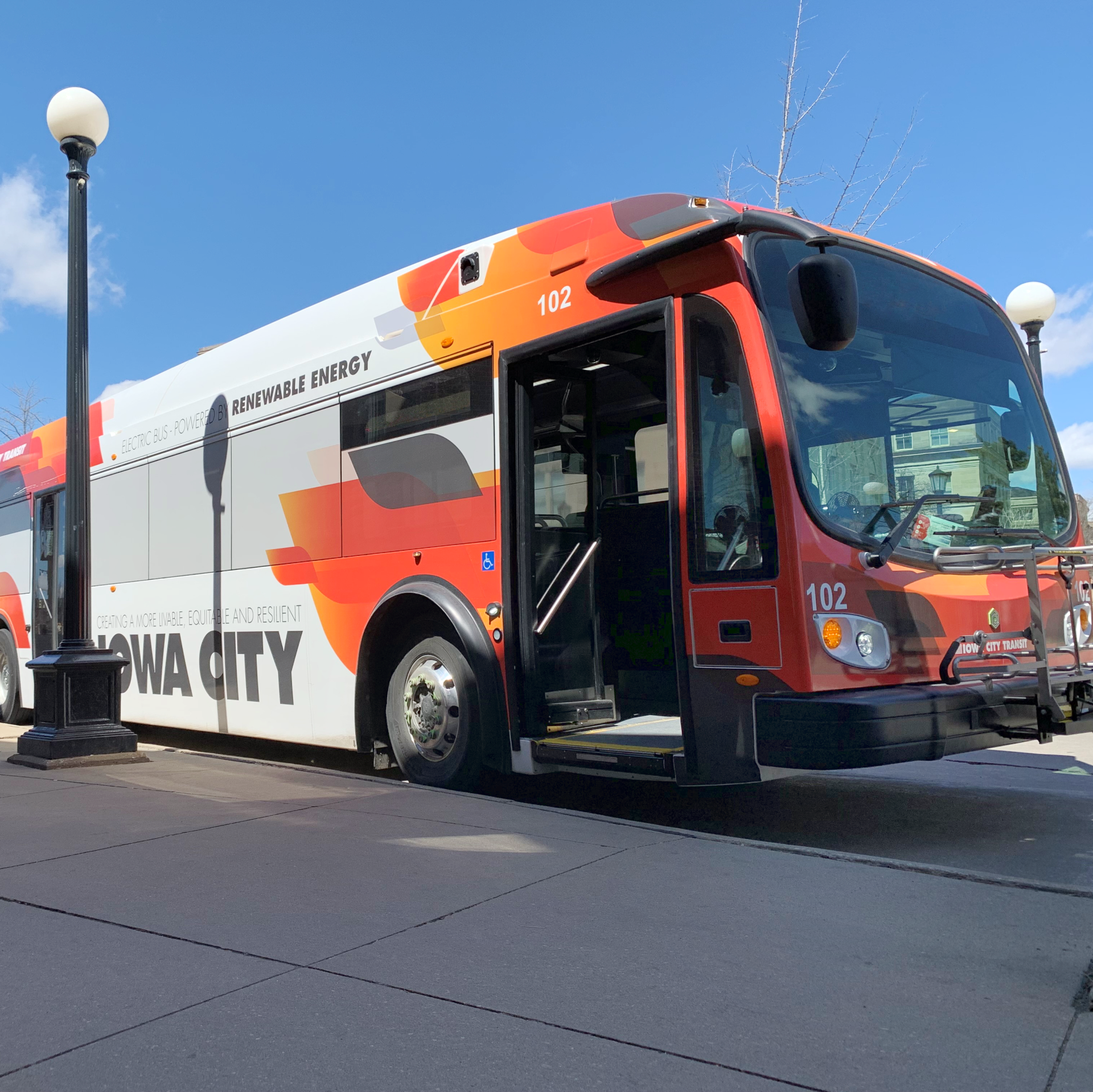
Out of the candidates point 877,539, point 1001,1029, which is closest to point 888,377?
point 877,539

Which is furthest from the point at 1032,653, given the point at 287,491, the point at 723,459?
the point at 287,491

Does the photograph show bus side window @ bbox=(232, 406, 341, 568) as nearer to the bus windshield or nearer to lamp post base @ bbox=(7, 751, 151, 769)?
lamp post base @ bbox=(7, 751, 151, 769)

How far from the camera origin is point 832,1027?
2.98 metres

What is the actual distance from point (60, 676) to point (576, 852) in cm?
484

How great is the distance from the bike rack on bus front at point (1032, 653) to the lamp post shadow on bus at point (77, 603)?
5.94 metres

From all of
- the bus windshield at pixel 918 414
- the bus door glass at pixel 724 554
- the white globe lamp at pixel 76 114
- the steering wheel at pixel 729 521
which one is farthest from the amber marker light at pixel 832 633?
the white globe lamp at pixel 76 114

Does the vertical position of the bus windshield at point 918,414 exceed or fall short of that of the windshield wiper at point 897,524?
it exceeds it

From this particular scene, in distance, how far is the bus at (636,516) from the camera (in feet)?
16.8

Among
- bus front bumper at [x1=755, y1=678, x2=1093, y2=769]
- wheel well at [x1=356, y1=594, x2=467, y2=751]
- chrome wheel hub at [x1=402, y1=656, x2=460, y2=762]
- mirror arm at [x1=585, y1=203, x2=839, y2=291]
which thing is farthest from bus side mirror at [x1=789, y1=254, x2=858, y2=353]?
wheel well at [x1=356, y1=594, x2=467, y2=751]

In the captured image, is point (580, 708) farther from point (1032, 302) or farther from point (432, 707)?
point (1032, 302)

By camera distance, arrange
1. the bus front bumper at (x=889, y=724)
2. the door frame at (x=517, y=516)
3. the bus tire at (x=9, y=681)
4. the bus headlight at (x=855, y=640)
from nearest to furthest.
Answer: the bus front bumper at (x=889, y=724) < the bus headlight at (x=855, y=640) < the door frame at (x=517, y=516) < the bus tire at (x=9, y=681)

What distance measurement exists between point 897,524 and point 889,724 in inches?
42.2

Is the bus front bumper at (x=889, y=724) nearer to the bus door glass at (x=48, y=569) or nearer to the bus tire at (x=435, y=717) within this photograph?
the bus tire at (x=435, y=717)

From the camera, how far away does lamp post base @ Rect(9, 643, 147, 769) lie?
8.06m
